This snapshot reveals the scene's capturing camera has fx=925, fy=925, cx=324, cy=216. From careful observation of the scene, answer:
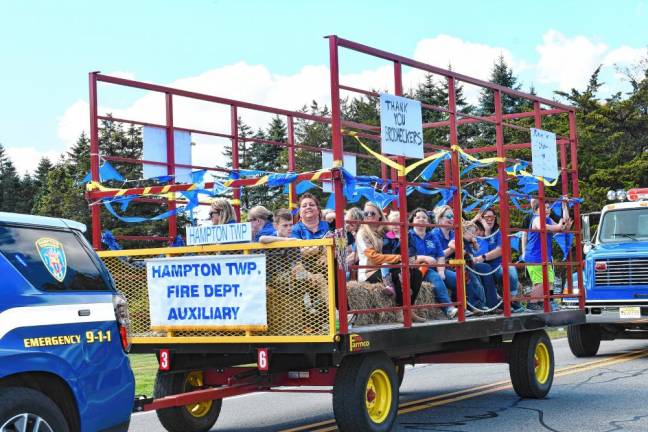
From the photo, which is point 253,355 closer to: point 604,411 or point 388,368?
point 388,368

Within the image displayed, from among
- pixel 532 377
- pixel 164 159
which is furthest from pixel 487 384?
pixel 164 159

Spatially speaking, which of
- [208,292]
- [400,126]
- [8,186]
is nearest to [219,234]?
[208,292]

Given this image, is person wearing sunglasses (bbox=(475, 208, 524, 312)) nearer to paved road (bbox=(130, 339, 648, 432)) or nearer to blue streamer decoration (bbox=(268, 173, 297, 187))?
paved road (bbox=(130, 339, 648, 432))

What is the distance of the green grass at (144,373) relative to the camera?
12609 mm

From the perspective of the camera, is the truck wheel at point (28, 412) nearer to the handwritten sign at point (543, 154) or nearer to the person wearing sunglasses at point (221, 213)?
the person wearing sunglasses at point (221, 213)

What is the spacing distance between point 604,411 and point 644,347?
26.4ft

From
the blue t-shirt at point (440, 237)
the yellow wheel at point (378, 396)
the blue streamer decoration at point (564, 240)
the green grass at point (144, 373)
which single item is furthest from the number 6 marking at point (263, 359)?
the blue streamer decoration at point (564, 240)

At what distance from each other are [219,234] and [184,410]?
75.7 inches

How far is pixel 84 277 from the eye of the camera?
19.6 feet

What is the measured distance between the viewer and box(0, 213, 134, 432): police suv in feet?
17.3

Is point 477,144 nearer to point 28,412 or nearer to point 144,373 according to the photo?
point 144,373

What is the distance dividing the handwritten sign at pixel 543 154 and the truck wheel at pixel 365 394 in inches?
153

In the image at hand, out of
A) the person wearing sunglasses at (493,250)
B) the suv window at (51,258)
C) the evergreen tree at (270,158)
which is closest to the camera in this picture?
the suv window at (51,258)

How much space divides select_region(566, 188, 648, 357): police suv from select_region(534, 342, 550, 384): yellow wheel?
4330 millimetres
